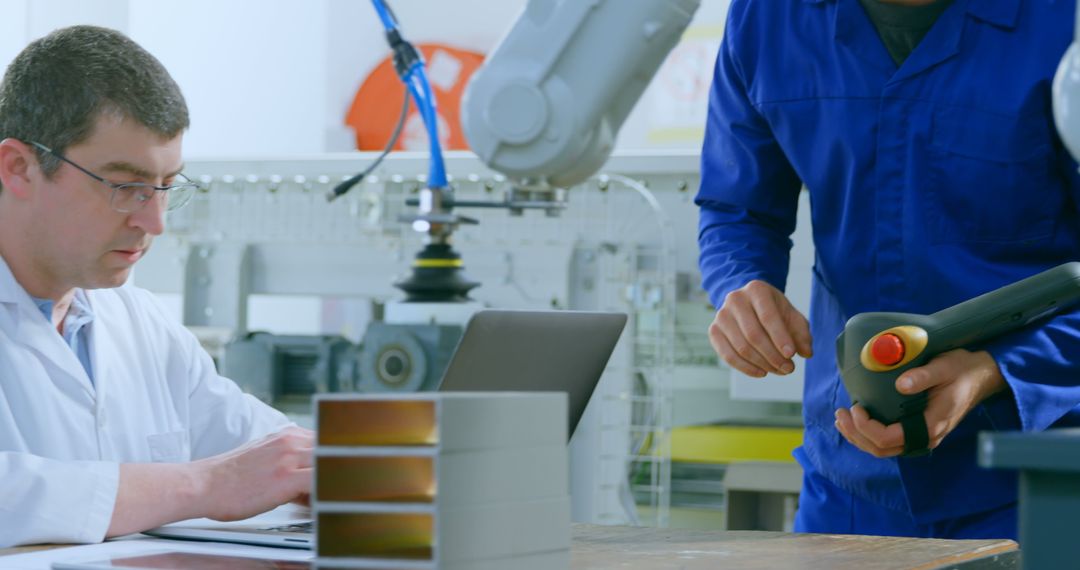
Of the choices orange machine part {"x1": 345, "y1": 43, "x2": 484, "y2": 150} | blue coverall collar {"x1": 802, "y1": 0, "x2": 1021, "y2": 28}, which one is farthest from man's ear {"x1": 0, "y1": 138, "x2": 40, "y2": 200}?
orange machine part {"x1": 345, "y1": 43, "x2": 484, "y2": 150}

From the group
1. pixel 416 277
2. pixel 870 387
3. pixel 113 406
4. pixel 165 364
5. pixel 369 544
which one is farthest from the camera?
pixel 416 277

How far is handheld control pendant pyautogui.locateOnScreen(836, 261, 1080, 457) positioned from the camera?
1074 mm

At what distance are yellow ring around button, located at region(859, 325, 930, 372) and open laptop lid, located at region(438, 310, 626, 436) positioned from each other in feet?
0.74

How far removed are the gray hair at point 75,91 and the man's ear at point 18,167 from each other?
0.04 ft

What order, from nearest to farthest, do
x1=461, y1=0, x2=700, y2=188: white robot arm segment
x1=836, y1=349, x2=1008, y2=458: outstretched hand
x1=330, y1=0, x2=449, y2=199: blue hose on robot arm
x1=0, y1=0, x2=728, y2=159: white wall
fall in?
x1=836, y1=349, x2=1008, y2=458: outstretched hand, x1=461, y1=0, x2=700, y2=188: white robot arm segment, x1=330, y1=0, x2=449, y2=199: blue hose on robot arm, x1=0, y1=0, x2=728, y2=159: white wall

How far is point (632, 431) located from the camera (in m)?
2.47

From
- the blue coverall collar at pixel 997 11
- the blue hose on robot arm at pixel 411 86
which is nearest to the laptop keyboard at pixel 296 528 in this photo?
the blue coverall collar at pixel 997 11

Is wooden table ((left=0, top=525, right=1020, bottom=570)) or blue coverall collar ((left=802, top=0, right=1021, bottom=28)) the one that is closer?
wooden table ((left=0, top=525, right=1020, bottom=570))

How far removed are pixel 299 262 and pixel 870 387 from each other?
1.82m

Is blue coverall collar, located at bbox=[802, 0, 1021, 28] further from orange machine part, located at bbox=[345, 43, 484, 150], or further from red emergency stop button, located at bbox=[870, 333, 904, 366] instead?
orange machine part, located at bbox=[345, 43, 484, 150]

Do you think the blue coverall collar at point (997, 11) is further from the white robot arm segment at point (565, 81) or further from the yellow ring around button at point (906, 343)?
the white robot arm segment at point (565, 81)

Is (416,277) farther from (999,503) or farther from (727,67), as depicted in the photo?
(999,503)

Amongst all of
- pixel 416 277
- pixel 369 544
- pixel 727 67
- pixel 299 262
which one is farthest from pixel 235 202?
pixel 369 544

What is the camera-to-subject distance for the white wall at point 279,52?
4.18 m
